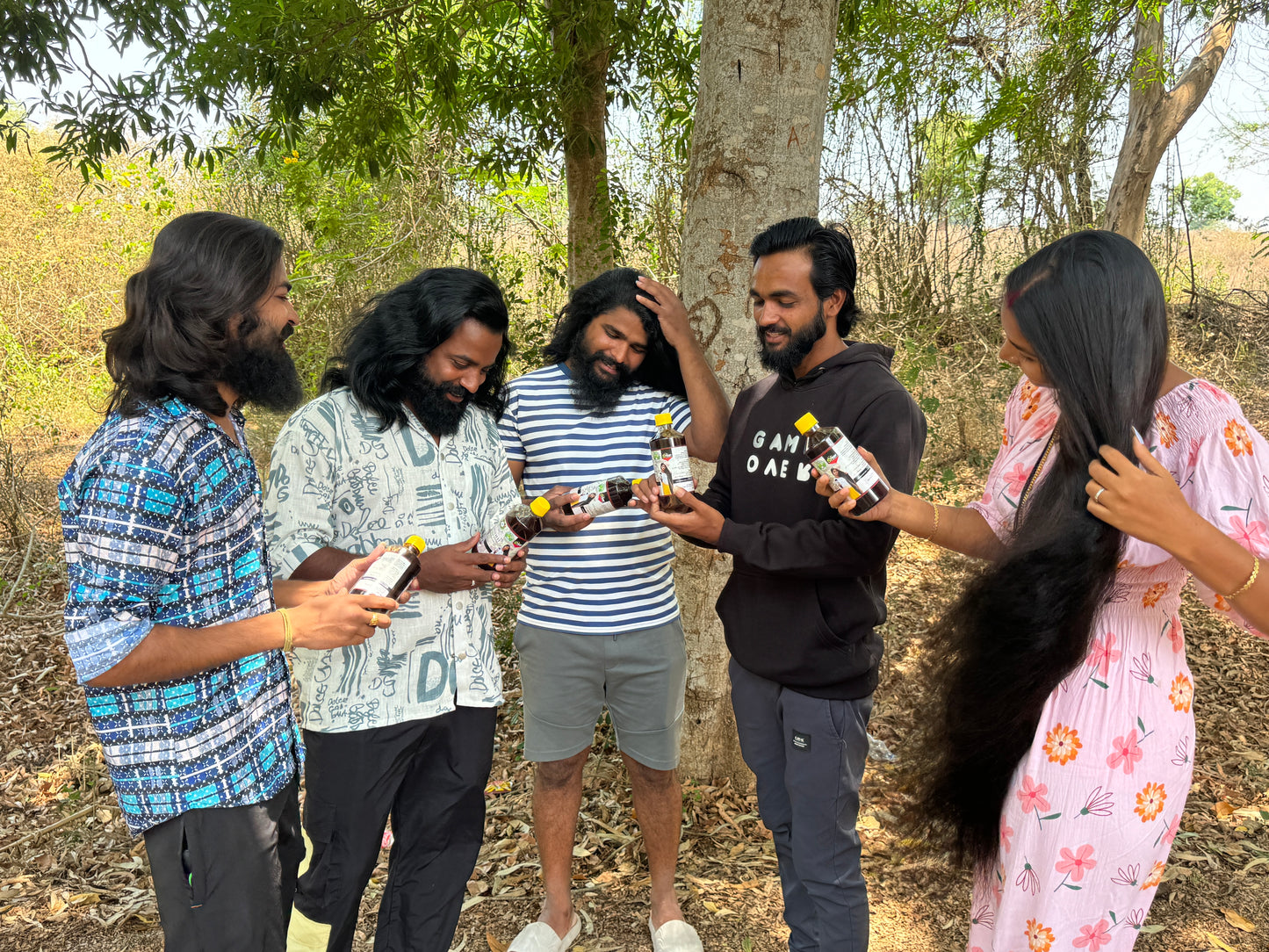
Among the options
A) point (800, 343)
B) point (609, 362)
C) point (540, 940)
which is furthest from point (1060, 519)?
point (540, 940)

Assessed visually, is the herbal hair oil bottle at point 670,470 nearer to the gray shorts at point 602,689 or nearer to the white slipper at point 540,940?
the gray shorts at point 602,689

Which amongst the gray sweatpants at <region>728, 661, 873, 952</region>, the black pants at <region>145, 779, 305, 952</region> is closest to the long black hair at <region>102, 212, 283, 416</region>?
the black pants at <region>145, 779, 305, 952</region>

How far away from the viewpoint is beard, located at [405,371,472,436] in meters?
2.72

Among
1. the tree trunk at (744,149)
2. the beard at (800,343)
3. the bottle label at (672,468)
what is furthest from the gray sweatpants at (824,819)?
the tree trunk at (744,149)

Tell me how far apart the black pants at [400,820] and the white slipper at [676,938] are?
2.07 feet

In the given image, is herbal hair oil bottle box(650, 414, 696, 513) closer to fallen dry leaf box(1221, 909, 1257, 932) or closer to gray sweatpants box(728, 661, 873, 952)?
gray sweatpants box(728, 661, 873, 952)

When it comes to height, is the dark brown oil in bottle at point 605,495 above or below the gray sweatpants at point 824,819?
above

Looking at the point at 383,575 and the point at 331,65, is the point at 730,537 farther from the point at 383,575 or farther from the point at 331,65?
the point at 331,65

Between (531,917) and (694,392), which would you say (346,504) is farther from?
(531,917)

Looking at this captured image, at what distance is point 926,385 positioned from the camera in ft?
27.1

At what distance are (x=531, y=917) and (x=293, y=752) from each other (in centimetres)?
166

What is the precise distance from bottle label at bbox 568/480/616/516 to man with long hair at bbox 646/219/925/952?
225mm

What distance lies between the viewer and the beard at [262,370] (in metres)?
2.12

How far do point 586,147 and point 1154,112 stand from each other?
5.95 meters
